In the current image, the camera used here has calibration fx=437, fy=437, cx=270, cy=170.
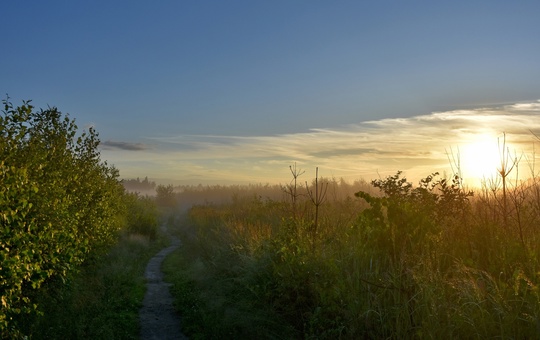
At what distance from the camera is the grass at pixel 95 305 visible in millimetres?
9748

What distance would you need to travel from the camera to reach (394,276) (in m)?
6.66

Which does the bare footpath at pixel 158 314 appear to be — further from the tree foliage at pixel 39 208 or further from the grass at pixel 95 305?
the tree foliage at pixel 39 208

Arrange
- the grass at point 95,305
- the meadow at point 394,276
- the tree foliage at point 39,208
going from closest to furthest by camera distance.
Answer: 1. the meadow at point 394,276
2. the tree foliage at point 39,208
3. the grass at point 95,305

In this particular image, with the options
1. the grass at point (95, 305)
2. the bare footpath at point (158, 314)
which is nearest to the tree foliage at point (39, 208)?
the grass at point (95, 305)

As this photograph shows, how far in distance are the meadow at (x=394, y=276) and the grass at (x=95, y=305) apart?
1544 mm

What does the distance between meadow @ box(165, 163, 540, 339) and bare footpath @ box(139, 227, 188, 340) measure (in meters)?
0.35

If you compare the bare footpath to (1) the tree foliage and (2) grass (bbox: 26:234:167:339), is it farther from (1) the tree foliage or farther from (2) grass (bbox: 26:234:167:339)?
(1) the tree foliage

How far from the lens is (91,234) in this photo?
643 inches

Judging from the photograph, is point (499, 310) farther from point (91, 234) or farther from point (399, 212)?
point (91, 234)

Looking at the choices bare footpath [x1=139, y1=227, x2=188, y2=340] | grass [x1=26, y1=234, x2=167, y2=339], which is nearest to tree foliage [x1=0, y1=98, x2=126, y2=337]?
grass [x1=26, y1=234, x2=167, y2=339]

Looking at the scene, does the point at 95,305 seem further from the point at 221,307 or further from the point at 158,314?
the point at 221,307

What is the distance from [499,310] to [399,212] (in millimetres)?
2917

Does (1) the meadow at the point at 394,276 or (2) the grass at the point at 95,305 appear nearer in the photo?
(1) the meadow at the point at 394,276

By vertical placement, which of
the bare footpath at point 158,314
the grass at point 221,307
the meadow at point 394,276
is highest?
the meadow at point 394,276
